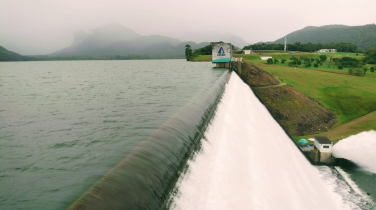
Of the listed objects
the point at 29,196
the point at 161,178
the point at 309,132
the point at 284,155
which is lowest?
the point at 309,132

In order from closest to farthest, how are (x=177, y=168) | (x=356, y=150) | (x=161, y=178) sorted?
(x=161, y=178) < (x=177, y=168) < (x=356, y=150)

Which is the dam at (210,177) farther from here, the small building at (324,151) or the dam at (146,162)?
the small building at (324,151)

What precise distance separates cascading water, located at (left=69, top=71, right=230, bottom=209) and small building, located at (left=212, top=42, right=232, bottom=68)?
4217 centimetres

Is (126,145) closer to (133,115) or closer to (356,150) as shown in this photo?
(133,115)

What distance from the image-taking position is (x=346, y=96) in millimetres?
48250

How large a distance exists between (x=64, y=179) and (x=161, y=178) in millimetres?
3283

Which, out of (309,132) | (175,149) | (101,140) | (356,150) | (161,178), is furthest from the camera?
(309,132)

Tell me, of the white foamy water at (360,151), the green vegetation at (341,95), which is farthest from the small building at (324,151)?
the green vegetation at (341,95)

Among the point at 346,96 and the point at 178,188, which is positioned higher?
the point at 178,188

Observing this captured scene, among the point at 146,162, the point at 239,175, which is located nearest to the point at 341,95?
the point at 239,175

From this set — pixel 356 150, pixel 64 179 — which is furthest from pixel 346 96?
pixel 64 179

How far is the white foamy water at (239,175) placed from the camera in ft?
24.5

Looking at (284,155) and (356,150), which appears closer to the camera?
(284,155)

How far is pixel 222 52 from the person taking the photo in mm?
51844
